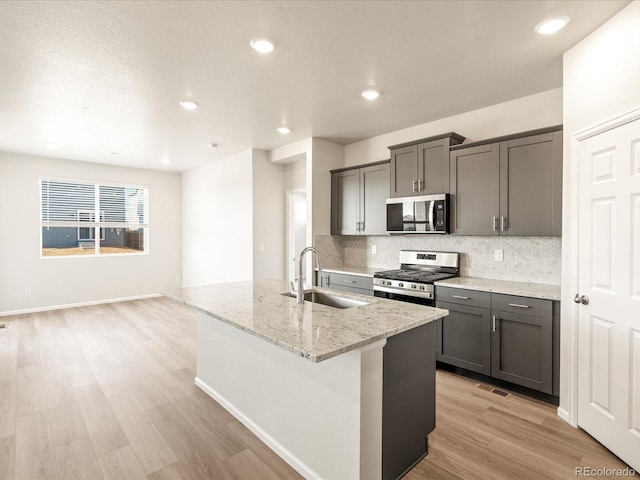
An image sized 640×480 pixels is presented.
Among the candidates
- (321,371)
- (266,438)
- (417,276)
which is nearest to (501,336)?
(417,276)

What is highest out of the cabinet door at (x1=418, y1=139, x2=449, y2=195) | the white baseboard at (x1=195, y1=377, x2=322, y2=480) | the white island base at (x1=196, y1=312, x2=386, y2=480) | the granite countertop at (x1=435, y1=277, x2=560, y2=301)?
the cabinet door at (x1=418, y1=139, x2=449, y2=195)

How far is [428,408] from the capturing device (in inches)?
82.8

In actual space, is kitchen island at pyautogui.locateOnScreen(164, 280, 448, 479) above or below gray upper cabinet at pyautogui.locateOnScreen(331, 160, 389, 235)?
below

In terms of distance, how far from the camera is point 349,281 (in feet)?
14.1

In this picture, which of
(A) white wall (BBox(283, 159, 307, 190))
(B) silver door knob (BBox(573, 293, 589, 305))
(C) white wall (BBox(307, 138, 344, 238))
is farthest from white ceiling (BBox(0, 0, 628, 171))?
(B) silver door knob (BBox(573, 293, 589, 305))

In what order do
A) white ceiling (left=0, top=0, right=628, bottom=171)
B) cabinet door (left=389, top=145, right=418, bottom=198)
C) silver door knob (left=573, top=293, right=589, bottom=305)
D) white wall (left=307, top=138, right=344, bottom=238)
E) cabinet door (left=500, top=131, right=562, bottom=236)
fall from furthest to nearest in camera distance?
white wall (left=307, top=138, right=344, bottom=238) < cabinet door (left=389, top=145, right=418, bottom=198) < cabinet door (left=500, top=131, right=562, bottom=236) < silver door knob (left=573, top=293, right=589, bottom=305) < white ceiling (left=0, top=0, right=628, bottom=171)

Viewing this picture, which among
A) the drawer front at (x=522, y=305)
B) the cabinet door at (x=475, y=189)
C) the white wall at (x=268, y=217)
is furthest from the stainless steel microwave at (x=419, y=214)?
the white wall at (x=268, y=217)

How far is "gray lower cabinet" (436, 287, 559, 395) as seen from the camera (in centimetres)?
271

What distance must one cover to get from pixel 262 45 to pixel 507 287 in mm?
2781

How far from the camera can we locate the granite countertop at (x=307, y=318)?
1.47 m

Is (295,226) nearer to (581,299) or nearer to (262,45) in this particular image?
(262,45)

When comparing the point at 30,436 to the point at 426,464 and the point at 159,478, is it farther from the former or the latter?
the point at 426,464

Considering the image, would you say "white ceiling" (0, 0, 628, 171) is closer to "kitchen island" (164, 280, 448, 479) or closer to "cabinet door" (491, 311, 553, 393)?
"kitchen island" (164, 280, 448, 479)

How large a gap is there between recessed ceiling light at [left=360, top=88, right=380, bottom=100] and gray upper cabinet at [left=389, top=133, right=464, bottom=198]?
2.71 ft
